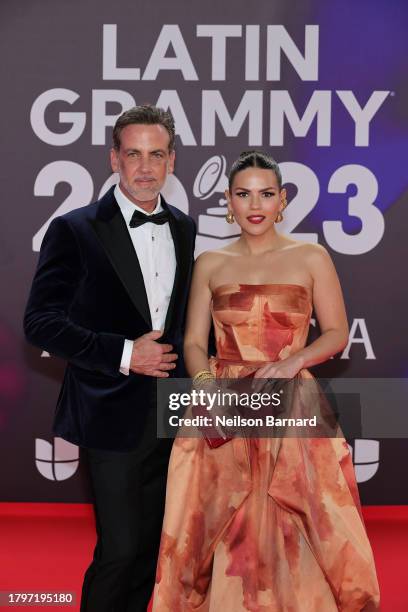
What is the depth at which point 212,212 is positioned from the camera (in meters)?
4.53

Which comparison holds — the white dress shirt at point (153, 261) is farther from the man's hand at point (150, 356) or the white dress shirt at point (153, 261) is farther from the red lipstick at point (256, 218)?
the red lipstick at point (256, 218)

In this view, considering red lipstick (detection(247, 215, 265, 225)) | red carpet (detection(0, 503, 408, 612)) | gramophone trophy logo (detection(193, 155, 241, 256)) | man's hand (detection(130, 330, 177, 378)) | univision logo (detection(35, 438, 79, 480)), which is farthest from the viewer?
univision logo (detection(35, 438, 79, 480))

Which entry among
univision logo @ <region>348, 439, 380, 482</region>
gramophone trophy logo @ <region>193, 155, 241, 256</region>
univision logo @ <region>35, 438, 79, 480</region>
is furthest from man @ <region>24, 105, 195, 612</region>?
univision logo @ <region>348, 439, 380, 482</region>

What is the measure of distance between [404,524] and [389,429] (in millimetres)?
558

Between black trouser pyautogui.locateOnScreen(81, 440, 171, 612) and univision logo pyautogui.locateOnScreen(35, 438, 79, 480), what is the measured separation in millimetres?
1966

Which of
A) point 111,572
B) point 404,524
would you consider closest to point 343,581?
point 111,572

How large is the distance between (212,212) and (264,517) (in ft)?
7.53

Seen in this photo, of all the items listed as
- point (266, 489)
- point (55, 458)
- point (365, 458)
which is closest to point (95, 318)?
point (266, 489)

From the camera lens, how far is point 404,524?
4.49 meters

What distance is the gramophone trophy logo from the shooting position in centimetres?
452

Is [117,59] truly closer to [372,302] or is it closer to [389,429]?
[372,302]

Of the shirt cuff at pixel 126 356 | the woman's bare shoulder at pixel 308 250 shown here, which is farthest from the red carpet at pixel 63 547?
the woman's bare shoulder at pixel 308 250
